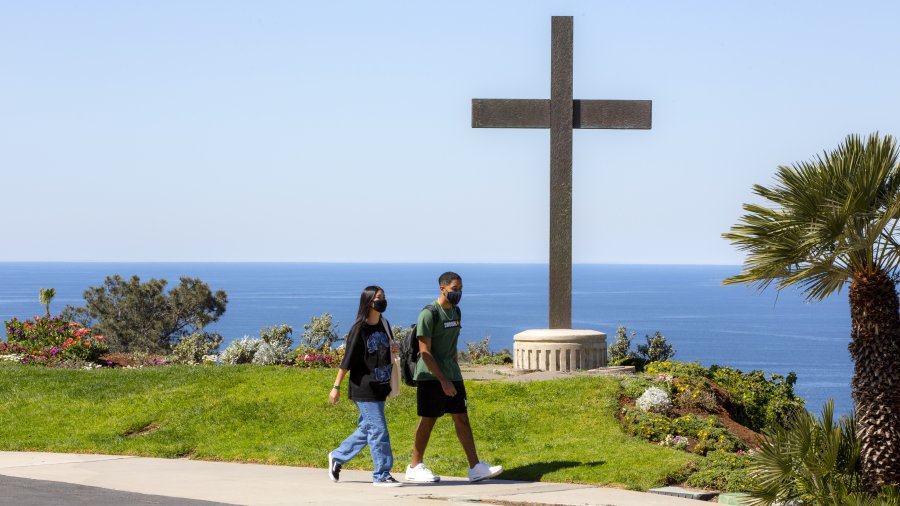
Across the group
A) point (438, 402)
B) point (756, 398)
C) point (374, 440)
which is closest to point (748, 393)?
point (756, 398)

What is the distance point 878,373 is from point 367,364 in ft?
14.7

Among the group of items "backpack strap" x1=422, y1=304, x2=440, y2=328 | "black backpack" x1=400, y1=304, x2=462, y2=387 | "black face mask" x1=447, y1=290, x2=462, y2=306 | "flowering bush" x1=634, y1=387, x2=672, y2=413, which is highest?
"black face mask" x1=447, y1=290, x2=462, y2=306

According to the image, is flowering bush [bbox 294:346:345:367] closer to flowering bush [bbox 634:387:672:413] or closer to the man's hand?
flowering bush [bbox 634:387:672:413]

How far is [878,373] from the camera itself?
34.5 feet

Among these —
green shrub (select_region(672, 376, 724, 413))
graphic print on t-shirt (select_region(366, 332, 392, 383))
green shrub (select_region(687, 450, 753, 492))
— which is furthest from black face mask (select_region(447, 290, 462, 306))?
green shrub (select_region(672, 376, 724, 413))

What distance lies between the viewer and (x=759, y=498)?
10664 mm

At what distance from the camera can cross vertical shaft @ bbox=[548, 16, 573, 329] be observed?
18.6 m

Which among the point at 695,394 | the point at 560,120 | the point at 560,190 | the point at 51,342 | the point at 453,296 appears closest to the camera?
the point at 453,296

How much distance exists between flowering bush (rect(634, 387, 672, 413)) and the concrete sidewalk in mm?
2908

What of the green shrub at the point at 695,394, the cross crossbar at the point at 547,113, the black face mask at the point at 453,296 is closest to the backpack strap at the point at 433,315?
the black face mask at the point at 453,296

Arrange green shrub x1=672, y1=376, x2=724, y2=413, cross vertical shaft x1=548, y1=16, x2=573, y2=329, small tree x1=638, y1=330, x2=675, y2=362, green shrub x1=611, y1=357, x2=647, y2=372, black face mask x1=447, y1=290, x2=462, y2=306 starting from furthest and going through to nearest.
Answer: small tree x1=638, y1=330, x2=675, y2=362, green shrub x1=611, y1=357, x2=647, y2=372, cross vertical shaft x1=548, y1=16, x2=573, y2=329, green shrub x1=672, y1=376, x2=724, y2=413, black face mask x1=447, y1=290, x2=462, y2=306

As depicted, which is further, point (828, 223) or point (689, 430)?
point (689, 430)

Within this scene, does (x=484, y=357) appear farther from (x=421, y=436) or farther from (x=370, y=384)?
(x=370, y=384)

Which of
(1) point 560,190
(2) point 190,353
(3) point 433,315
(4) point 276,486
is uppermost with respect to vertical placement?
(1) point 560,190
